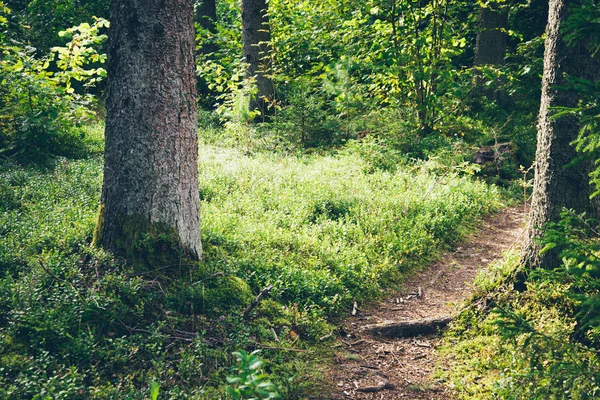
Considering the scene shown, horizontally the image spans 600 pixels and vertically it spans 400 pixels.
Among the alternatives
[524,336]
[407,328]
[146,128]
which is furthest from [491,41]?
[146,128]

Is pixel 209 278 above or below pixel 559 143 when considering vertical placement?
below

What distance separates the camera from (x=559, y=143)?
16.3ft

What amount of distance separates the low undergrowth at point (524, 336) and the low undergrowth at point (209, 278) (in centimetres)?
141

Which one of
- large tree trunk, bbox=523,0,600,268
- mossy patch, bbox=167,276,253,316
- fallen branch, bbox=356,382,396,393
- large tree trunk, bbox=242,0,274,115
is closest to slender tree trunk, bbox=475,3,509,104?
large tree trunk, bbox=242,0,274,115

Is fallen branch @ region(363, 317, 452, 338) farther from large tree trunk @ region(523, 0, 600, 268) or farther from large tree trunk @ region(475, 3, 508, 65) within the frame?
large tree trunk @ region(475, 3, 508, 65)

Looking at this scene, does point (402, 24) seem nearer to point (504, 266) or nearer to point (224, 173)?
point (224, 173)

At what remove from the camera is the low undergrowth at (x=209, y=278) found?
4.22m

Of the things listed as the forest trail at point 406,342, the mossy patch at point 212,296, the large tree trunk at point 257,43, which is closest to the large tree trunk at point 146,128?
the mossy patch at point 212,296

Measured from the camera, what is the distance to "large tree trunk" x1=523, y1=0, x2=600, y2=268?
4.91 meters

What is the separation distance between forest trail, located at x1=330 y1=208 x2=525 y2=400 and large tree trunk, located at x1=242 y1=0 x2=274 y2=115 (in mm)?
7844

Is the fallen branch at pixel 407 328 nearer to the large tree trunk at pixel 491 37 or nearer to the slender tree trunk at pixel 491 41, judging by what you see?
the slender tree trunk at pixel 491 41

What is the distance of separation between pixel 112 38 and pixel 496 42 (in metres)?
13.0

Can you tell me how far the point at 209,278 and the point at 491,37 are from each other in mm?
13144

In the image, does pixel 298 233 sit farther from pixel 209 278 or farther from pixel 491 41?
pixel 491 41
